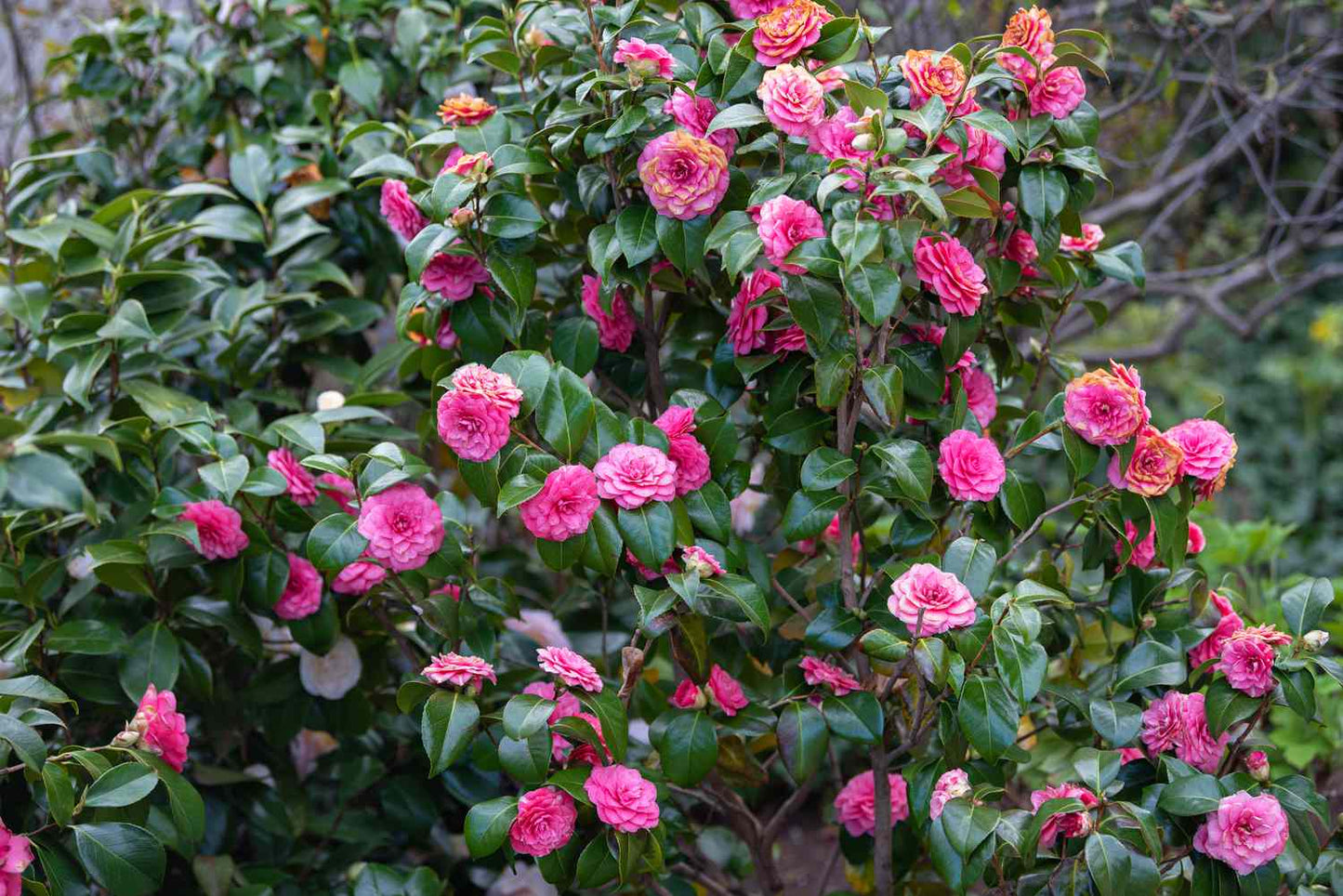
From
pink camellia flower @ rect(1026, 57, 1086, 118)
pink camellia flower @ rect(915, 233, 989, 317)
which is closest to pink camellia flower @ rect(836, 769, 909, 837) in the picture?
pink camellia flower @ rect(915, 233, 989, 317)

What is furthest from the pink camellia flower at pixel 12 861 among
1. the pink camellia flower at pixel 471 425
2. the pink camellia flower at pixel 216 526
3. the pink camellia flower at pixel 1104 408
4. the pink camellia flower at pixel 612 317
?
the pink camellia flower at pixel 1104 408

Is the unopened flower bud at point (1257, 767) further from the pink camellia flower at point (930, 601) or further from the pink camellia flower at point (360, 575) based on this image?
the pink camellia flower at point (360, 575)

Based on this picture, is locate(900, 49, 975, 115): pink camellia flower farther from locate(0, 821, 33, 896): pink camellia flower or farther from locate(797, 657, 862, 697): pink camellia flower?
locate(0, 821, 33, 896): pink camellia flower

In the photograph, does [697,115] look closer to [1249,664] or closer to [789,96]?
[789,96]

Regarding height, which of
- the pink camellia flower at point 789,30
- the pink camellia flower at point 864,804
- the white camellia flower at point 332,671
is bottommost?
the pink camellia flower at point 864,804

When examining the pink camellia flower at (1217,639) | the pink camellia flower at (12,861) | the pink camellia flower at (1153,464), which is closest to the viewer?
the pink camellia flower at (12,861)

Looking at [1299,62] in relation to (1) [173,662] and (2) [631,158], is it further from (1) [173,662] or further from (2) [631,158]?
(1) [173,662]

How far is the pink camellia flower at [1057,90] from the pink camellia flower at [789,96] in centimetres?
27

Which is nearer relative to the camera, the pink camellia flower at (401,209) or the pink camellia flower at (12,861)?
the pink camellia flower at (12,861)

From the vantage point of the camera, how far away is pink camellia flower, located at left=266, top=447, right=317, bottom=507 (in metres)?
1.43

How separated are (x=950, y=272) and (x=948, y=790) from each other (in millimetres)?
528

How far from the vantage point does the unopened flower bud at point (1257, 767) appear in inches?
50.3

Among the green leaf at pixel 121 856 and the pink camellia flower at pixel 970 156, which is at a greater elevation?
the pink camellia flower at pixel 970 156

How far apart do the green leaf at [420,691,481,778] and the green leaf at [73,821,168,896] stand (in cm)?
Result: 30
